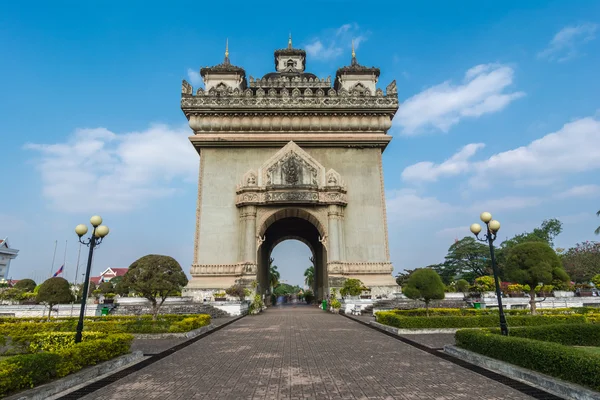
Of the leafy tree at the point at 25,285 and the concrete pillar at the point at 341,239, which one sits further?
the leafy tree at the point at 25,285

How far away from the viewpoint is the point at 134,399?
5.68 m

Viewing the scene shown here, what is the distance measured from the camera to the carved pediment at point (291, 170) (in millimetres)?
28719

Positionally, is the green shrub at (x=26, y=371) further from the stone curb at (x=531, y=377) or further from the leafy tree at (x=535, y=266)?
the leafy tree at (x=535, y=266)

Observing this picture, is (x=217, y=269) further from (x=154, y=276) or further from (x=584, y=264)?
(x=584, y=264)

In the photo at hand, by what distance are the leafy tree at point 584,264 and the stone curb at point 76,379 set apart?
162ft

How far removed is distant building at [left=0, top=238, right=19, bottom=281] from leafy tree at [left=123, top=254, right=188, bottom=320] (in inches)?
3137

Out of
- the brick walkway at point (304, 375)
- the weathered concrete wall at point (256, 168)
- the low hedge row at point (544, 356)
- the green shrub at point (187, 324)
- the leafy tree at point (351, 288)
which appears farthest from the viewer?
the weathered concrete wall at point (256, 168)

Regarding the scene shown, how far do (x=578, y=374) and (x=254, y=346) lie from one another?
7721mm

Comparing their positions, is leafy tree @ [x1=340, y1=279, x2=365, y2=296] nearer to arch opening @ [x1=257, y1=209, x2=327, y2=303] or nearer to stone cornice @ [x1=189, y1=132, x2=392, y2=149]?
arch opening @ [x1=257, y1=209, x2=327, y2=303]

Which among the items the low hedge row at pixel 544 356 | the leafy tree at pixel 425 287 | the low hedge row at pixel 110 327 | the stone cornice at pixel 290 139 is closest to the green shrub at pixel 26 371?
the low hedge row at pixel 110 327

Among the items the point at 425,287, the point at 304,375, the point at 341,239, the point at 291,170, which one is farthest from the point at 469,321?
the point at 291,170

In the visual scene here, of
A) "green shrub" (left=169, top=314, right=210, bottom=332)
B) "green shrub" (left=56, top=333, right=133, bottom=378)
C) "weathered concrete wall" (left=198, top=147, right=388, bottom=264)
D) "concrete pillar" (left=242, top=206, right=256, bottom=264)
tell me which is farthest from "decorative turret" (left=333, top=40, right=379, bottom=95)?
"green shrub" (left=56, top=333, right=133, bottom=378)

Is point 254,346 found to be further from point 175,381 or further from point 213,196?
point 213,196

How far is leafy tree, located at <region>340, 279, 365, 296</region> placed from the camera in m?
23.8
